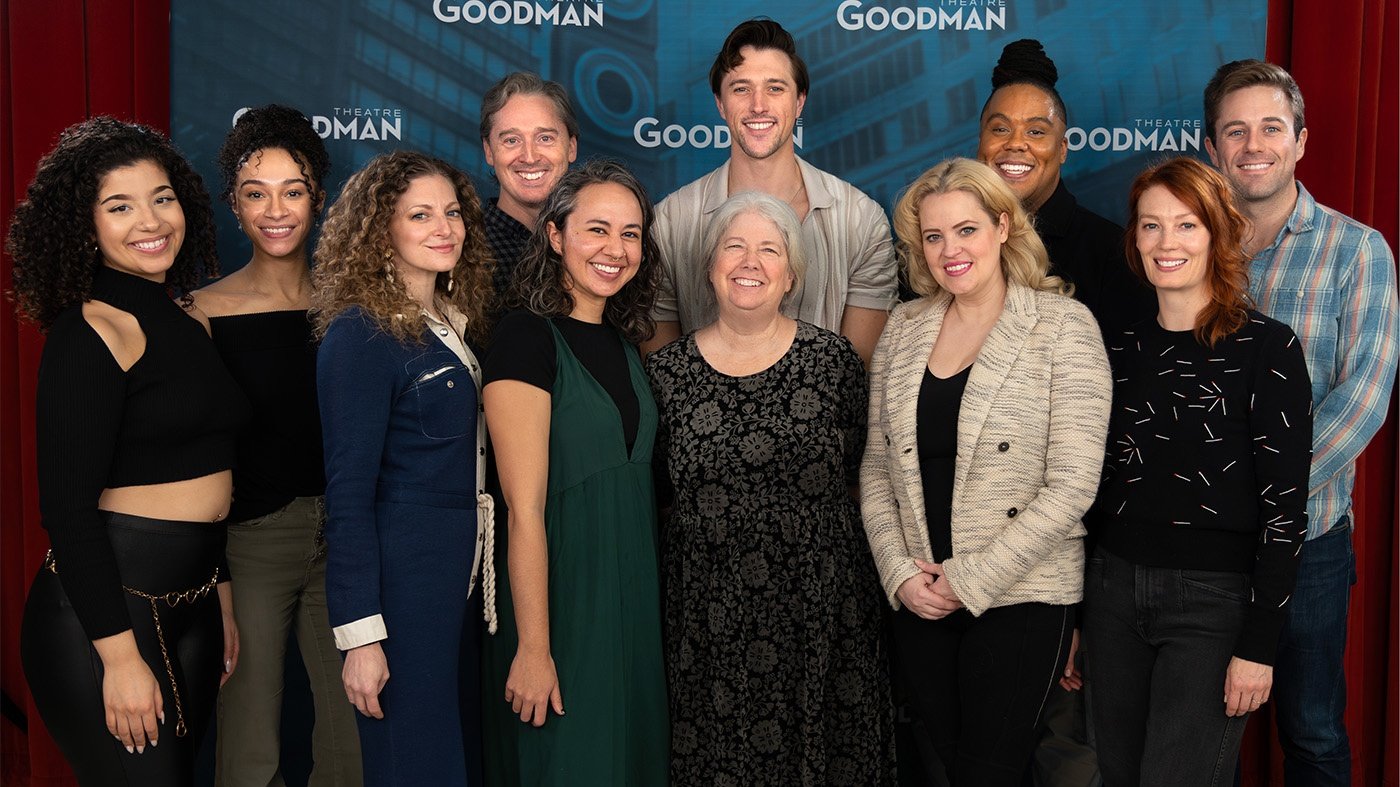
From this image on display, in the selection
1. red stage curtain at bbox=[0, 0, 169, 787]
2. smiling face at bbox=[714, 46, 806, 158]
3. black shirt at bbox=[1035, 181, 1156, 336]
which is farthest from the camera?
red stage curtain at bbox=[0, 0, 169, 787]

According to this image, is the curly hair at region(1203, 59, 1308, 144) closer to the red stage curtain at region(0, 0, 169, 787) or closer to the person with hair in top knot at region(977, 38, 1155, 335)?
the person with hair in top knot at region(977, 38, 1155, 335)

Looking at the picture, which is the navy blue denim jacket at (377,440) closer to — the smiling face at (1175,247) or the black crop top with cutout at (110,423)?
the black crop top with cutout at (110,423)

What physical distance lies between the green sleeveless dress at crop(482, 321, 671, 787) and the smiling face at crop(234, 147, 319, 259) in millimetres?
864

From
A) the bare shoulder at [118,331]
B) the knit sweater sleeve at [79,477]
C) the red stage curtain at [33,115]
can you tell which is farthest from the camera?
the red stage curtain at [33,115]

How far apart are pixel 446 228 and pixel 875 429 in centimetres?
109

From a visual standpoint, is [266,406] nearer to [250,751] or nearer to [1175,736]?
[250,751]

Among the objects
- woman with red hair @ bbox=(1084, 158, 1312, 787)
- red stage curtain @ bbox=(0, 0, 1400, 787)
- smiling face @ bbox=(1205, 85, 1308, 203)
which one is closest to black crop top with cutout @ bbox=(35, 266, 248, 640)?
red stage curtain @ bbox=(0, 0, 1400, 787)

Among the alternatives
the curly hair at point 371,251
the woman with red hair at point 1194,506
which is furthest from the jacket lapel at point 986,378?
the curly hair at point 371,251

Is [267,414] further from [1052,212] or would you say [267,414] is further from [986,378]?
[1052,212]

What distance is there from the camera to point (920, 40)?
3.61 m

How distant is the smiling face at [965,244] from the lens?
241cm

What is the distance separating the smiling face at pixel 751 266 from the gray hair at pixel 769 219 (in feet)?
0.06

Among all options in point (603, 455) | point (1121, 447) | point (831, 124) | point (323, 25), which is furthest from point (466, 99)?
point (1121, 447)

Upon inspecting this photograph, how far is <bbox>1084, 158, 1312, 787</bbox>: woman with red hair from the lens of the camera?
82.5 inches
